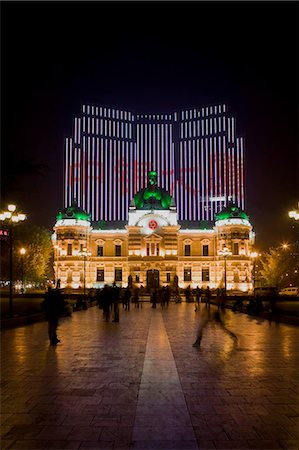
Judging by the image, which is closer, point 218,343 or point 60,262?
point 218,343

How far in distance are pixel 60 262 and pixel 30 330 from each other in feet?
203

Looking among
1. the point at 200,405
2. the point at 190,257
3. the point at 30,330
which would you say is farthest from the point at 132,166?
the point at 200,405

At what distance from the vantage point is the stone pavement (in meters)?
6.18

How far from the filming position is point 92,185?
119m

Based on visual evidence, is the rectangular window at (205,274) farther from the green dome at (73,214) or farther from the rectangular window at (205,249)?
the green dome at (73,214)

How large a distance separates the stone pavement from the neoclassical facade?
6589 centimetres

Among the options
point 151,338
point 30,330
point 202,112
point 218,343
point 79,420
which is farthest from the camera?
point 202,112

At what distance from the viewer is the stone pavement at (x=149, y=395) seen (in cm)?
618

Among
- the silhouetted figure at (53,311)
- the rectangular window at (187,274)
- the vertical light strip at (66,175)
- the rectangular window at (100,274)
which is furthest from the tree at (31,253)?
the vertical light strip at (66,175)

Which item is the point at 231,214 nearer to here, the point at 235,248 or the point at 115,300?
the point at 235,248

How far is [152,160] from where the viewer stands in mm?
126375

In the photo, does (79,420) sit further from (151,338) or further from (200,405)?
(151,338)

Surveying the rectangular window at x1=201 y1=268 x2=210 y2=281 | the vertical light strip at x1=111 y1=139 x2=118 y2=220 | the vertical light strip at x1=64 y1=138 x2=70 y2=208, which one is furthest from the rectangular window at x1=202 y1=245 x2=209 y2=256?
the vertical light strip at x1=64 y1=138 x2=70 y2=208

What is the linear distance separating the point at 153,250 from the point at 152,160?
49.3 metres
